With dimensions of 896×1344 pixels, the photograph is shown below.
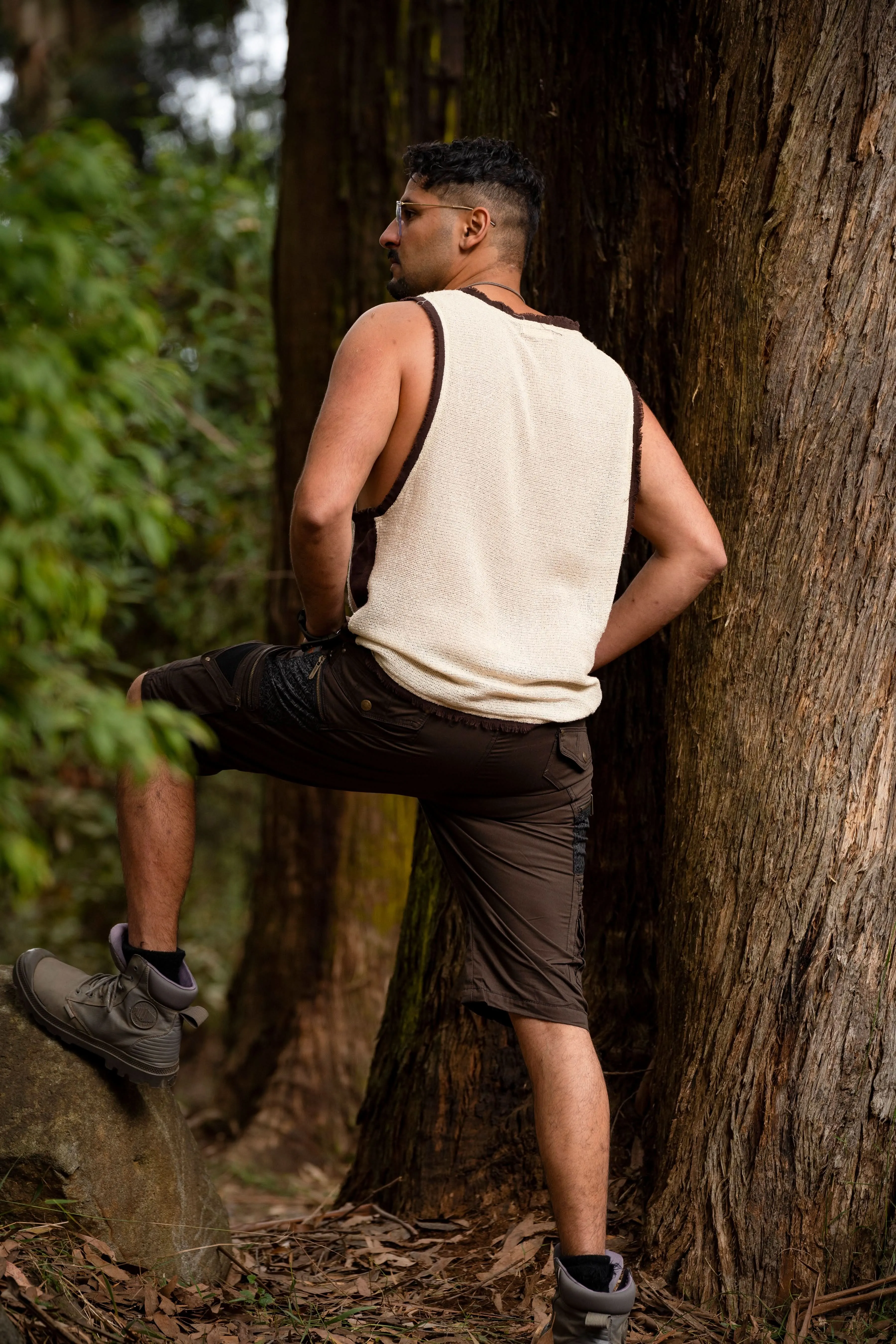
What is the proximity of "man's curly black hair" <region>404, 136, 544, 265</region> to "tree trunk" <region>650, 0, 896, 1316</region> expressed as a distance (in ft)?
1.68

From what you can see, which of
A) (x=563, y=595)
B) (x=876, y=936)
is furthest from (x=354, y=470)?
(x=876, y=936)

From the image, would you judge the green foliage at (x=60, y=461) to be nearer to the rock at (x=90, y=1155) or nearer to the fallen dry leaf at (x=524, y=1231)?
the rock at (x=90, y=1155)

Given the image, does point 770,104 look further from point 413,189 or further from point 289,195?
point 289,195

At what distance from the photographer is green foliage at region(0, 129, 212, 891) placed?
5.42 feet

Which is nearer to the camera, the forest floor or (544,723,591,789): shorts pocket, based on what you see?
the forest floor

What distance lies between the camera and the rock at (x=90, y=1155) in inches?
115

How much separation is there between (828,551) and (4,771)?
79.1 inches

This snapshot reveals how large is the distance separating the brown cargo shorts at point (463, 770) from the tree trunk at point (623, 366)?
643 millimetres

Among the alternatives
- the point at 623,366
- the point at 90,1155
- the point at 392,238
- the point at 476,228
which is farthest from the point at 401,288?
the point at 90,1155

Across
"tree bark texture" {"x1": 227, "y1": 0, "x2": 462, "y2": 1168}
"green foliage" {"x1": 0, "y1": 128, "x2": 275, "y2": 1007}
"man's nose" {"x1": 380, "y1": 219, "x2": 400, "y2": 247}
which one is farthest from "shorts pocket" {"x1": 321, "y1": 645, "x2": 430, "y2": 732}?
"tree bark texture" {"x1": 227, "y1": 0, "x2": 462, "y2": 1168}

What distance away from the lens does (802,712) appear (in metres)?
2.99

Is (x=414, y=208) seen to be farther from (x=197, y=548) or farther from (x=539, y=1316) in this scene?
(x=197, y=548)

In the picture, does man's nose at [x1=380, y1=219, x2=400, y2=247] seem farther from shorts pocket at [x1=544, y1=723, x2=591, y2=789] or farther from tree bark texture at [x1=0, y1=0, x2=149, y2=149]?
tree bark texture at [x1=0, y1=0, x2=149, y2=149]

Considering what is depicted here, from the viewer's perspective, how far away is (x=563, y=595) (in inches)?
109
